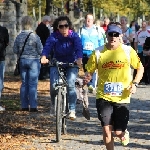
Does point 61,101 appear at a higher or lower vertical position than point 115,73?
lower

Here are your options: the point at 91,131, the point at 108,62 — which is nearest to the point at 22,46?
the point at 91,131

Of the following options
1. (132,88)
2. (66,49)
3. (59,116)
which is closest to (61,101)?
(59,116)

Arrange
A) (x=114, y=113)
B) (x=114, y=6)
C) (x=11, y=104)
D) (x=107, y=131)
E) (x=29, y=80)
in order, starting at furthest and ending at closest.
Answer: (x=114, y=6), (x=11, y=104), (x=29, y=80), (x=114, y=113), (x=107, y=131)

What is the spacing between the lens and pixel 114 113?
25.6ft

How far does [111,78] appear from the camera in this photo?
25.4 ft

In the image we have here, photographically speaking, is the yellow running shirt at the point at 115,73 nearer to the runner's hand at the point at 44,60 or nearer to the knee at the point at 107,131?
the knee at the point at 107,131

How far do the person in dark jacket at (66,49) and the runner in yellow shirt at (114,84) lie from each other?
229 cm

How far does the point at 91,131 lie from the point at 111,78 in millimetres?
2752

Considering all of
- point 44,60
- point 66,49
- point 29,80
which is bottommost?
point 29,80

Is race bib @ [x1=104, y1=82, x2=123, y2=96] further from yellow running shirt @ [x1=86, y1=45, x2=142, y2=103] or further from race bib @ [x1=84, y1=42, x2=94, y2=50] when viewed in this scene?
race bib @ [x1=84, y1=42, x2=94, y2=50]

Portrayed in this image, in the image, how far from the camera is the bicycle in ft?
30.8

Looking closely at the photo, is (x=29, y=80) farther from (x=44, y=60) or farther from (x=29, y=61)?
(x=44, y=60)

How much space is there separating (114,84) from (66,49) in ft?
8.94

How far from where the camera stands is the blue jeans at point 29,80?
12.5 m
